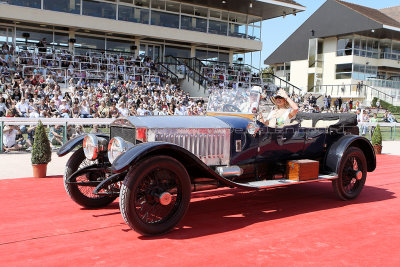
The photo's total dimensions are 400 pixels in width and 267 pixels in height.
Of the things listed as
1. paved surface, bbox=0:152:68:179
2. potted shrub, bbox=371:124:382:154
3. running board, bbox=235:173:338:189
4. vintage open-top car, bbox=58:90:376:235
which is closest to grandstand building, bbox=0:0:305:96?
paved surface, bbox=0:152:68:179

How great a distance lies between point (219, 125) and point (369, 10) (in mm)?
43061

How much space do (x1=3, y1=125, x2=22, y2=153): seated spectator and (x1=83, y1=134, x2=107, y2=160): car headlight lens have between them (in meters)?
6.34

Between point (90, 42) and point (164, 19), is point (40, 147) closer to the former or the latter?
point (90, 42)

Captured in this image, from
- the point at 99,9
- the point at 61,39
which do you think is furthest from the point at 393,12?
the point at 61,39

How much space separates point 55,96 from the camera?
14125 mm

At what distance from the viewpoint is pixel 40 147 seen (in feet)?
25.6

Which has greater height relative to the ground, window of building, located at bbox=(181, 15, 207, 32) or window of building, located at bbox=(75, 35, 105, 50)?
window of building, located at bbox=(181, 15, 207, 32)

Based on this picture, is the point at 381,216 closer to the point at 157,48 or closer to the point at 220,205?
the point at 220,205

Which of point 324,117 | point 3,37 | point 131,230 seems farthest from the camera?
point 3,37

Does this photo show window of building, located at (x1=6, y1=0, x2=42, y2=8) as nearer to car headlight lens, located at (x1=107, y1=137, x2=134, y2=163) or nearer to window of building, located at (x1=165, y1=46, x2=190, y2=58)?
window of building, located at (x1=165, y1=46, x2=190, y2=58)

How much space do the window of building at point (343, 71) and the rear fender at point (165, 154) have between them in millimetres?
36185

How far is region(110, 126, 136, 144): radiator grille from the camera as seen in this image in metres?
4.99

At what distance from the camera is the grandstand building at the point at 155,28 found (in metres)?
20.9

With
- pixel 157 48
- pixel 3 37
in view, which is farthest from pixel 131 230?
pixel 157 48
